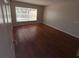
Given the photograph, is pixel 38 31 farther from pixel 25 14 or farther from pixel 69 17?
pixel 25 14

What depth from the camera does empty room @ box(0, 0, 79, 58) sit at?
76cm

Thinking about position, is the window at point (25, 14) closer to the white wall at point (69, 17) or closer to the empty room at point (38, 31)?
the empty room at point (38, 31)

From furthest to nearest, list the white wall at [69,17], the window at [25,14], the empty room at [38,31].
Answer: the window at [25,14] → the white wall at [69,17] → the empty room at [38,31]

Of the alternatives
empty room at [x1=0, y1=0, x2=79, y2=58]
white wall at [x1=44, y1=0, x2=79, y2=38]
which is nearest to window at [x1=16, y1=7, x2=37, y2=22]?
empty room at [x1=0, y1=0, x2=79, y2=58]

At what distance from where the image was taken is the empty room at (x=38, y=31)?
76cm

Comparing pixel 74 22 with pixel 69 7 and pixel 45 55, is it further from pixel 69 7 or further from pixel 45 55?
pixel 45 55

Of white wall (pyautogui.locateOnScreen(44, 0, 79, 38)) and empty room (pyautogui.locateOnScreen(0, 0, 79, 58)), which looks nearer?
empty room (pyautogui.locateOnScreen(0, 0, 79, 58))

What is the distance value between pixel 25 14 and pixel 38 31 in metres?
2.74

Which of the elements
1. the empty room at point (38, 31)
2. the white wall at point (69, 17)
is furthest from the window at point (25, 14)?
the white wall at point (69, 17)

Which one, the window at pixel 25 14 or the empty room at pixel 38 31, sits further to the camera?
the window at pixel 25 14

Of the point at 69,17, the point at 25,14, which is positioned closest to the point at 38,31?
the point at 69,17

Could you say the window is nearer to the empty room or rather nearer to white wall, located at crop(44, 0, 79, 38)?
the empty room

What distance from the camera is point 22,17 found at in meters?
6.18

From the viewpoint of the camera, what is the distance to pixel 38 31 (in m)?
4.46
